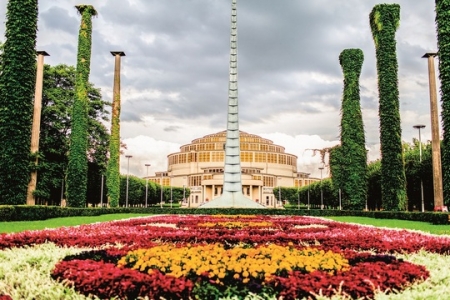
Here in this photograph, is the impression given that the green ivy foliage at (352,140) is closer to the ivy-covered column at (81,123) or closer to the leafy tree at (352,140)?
the leafy tree at (352,140)

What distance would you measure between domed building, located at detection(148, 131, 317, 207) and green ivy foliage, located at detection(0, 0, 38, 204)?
65.9 meters

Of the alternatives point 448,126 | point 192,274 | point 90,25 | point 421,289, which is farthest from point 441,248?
point 90,25

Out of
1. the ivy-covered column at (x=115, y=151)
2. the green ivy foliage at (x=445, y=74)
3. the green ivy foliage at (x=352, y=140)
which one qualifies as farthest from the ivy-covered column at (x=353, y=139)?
the ivy-covered column at (x=115, y=151)

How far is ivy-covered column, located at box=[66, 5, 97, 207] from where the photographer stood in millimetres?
27797

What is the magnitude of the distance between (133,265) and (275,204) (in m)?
83.0

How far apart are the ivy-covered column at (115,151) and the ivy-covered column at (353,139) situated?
17035 mm

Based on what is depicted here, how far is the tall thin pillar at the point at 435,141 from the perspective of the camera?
2748cm

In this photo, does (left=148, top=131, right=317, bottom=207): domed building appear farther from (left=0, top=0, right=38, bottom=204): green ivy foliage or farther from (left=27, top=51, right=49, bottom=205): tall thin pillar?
(left=0, top=0, right=38, bottom=204): green ivy foliage

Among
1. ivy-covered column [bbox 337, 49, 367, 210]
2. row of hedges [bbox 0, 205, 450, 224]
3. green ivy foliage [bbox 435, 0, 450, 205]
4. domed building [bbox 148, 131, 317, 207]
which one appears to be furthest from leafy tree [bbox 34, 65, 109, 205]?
domed building [bbox 148, 131, 317, 207]

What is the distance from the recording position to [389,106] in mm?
27594

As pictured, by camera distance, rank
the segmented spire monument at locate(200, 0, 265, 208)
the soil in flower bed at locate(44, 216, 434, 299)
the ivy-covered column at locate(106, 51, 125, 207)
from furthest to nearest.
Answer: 1. the segmented spire monument at locate(200, 0, 265, 208)
2. the ivy-covered column at locate(106, 51, 125, 207)
3. the soil in flower bed at locate(44, 216, 434, 299)

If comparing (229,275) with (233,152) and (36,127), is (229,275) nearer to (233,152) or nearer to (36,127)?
(36,127)

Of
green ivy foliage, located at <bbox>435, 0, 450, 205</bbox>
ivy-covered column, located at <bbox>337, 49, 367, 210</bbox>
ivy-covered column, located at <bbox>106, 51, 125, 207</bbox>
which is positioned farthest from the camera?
ivy-covered column, located at <bbox>106, 51, 125, 207</bbox>

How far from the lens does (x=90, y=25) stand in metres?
31.3
